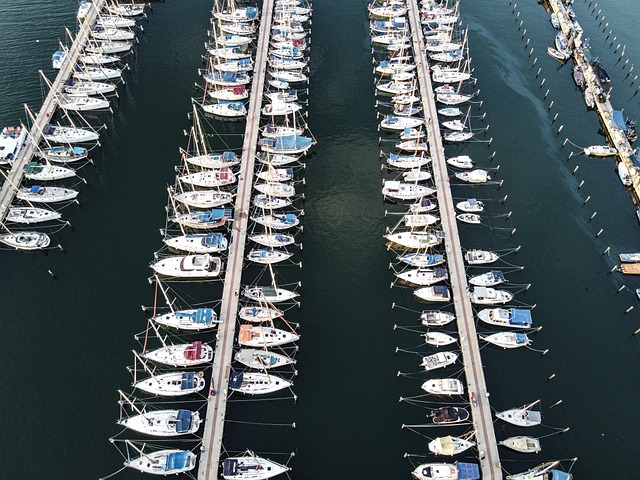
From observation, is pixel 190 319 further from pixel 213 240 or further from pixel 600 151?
pixel 600 151

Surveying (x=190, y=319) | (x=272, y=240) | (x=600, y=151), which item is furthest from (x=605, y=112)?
(x=190, y=319)

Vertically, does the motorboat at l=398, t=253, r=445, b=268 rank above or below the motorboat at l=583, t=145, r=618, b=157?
below

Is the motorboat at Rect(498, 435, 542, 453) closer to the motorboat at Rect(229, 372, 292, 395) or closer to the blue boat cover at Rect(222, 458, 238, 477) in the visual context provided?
the motorboat at Rect(229, 372, 292, 395)

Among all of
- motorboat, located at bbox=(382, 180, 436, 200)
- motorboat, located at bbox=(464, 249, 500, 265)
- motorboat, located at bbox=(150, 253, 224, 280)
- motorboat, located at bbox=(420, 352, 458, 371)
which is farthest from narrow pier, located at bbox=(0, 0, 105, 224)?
motorboat, located at bbox=(464, 249, 500, 265)

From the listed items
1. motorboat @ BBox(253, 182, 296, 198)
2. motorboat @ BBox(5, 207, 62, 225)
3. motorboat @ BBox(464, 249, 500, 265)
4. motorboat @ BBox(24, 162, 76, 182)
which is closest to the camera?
motorboat @ BBox(464, 249, 500, 265)


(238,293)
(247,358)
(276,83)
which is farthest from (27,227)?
(276,83)

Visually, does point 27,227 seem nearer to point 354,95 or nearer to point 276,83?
point 276,83
